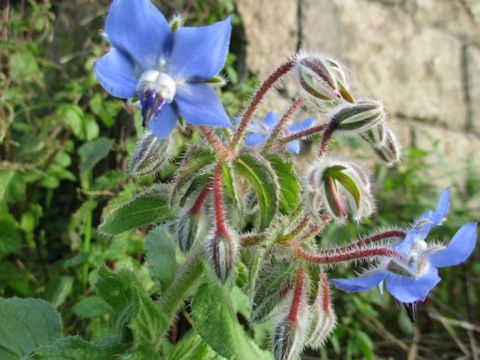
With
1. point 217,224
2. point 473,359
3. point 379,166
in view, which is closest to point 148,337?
point 217,224

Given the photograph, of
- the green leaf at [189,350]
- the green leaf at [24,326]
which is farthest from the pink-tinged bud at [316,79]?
the green leaf at [24,326]

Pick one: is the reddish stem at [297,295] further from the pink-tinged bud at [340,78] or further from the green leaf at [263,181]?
the pink-tinged bud at [340,78]

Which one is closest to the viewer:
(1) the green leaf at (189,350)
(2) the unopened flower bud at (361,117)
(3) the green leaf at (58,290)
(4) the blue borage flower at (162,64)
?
(4) the blue borage flower at (162,64)

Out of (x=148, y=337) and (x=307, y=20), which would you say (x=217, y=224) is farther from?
(x=307, y=20)

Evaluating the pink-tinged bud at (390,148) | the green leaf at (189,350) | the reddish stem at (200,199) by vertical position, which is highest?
the pink-tinged bud at (390,148)

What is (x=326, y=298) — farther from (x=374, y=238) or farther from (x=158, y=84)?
(x=158, y=84)

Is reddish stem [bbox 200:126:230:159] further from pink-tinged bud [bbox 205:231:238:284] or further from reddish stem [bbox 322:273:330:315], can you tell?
reddish stem [bbox 322:273:330:315]
